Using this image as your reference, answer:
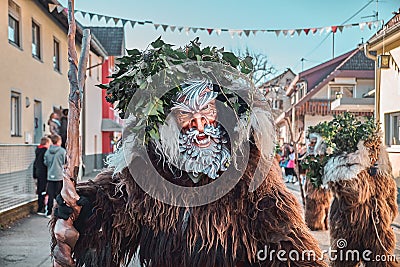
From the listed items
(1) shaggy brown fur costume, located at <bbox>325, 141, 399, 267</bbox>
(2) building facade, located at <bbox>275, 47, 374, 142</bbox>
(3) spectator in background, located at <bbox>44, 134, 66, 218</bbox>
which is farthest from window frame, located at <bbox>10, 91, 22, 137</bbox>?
(2) building facade, located at <bbox>275, 47, 374, 142</bbox>

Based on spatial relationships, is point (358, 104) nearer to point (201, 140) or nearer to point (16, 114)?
point (16, 114)

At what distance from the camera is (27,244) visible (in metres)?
7.55

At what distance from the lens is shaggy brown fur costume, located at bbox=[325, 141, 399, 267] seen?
488 centimetres

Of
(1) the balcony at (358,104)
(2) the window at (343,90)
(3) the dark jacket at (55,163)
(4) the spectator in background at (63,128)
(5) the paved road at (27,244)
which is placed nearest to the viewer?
(5) the paved road at (27,244)

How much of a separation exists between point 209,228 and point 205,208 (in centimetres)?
10

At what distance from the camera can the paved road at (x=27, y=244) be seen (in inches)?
256

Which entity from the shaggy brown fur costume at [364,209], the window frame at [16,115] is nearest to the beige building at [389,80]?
the shaggy brown fur costume at [364,209]

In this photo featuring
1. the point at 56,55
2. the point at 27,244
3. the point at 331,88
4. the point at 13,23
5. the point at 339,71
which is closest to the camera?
the point at 27,244

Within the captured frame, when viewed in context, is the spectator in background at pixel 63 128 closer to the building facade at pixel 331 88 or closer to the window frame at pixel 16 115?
the window frame at pixel 16 115

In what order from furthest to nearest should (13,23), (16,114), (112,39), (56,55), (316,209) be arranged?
1. (112,39)
2. (56,55)
3. (16,114)
4. (13,23)
5. (316,209)

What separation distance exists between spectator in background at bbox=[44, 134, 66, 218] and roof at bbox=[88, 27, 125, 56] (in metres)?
20.2

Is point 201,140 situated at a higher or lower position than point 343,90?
lower

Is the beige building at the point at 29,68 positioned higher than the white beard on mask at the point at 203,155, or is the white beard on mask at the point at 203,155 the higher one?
the beige building at the point at 29,68

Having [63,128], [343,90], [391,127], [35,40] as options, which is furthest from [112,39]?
[63,128]
